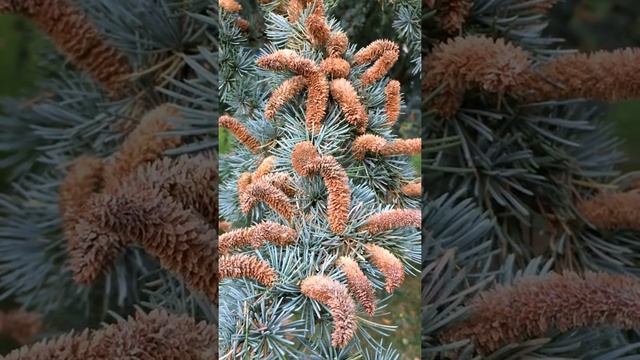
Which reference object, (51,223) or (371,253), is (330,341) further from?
(51,223)

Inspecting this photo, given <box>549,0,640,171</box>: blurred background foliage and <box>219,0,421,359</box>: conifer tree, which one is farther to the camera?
<box>549,0,640,171</box>: blurred background foliage

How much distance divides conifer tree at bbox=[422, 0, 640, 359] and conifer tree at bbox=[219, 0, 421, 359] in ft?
0.18

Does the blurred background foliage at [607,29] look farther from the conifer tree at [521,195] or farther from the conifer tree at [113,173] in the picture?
the conifer tree at [113,173]

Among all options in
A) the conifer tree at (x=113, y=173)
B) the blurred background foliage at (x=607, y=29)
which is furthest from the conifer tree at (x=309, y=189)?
the blurred background foliage at (x=607, y=29)

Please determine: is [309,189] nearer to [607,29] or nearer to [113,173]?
[113,173]

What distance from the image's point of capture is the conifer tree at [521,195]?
1.78 ft

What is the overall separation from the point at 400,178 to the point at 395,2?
0.42 feet

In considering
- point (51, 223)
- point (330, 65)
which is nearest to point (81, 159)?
point (51, 223)

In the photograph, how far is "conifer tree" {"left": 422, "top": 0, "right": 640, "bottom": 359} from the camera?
54 centimetres

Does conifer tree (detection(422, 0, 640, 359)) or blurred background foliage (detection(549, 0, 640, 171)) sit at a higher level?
blurred background foliage (detection(549, 0, 640, 171))

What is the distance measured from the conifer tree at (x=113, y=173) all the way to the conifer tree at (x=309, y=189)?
0.07ft

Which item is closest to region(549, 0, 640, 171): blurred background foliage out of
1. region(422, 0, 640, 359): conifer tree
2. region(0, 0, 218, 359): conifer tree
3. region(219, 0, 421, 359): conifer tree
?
region(422, 0, 640, 359): conifer tree

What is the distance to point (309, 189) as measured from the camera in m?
0.56

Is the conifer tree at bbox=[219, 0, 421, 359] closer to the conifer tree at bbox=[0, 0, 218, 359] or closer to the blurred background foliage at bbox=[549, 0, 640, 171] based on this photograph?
the conifer tree at bbox=[0, 0, 218, 359]
